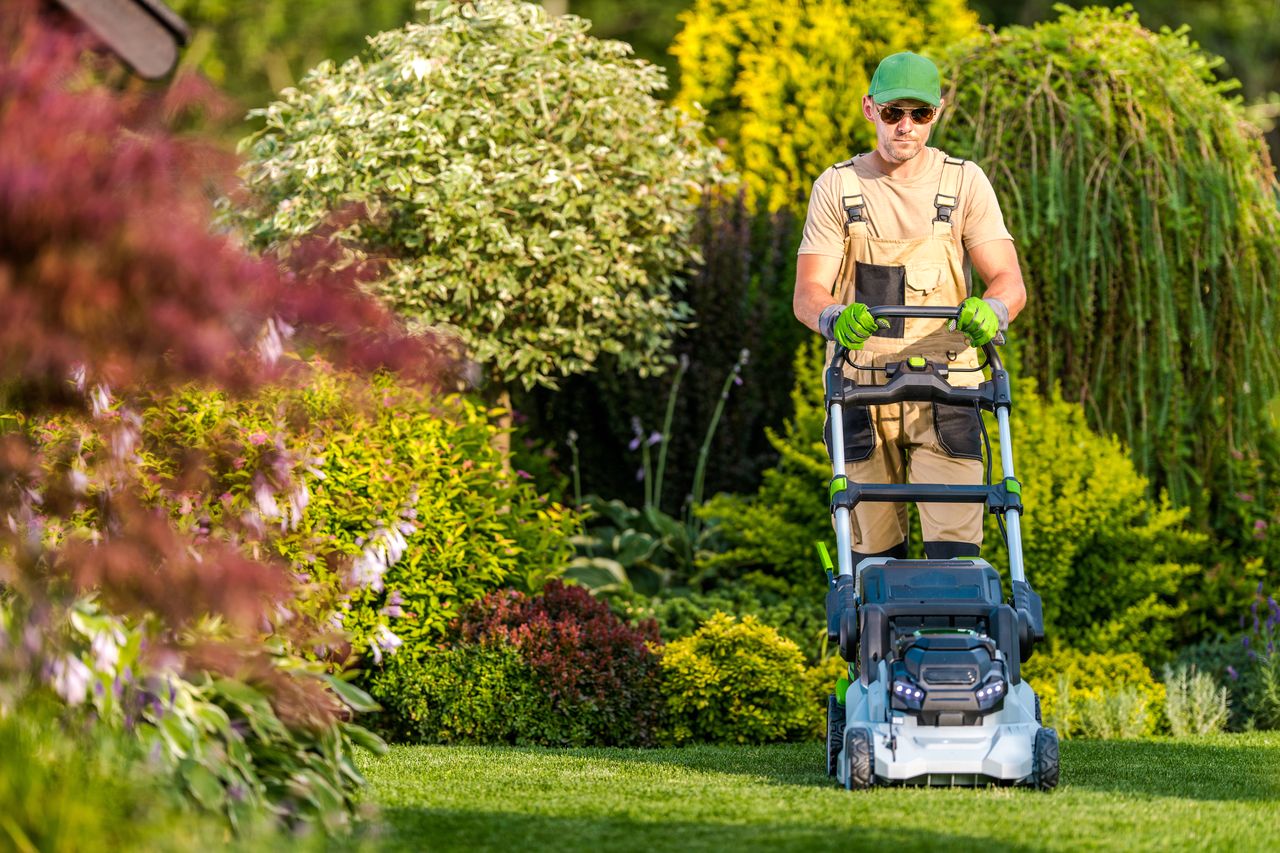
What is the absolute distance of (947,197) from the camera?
485 cm

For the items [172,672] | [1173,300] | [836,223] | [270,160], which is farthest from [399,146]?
[172,672]

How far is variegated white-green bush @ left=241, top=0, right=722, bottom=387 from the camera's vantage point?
24.3 feet

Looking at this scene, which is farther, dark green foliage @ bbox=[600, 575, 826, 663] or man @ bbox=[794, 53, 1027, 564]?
dark green foliage @ bbox=[600, 575, 826, 663]

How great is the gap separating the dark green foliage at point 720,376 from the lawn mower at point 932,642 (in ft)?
12.7

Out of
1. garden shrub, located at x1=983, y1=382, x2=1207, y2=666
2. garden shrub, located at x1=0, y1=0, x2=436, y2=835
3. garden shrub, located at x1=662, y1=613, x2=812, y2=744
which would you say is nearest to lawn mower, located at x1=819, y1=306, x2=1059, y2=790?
garden shrub, located at x1=0, y1=0, x2=436, y2=835

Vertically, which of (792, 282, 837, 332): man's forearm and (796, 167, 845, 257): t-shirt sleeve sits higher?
(796, 167, 845, 257): t-shirt sleeve

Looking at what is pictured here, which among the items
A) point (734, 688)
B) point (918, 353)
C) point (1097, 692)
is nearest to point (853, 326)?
point (918, 353)

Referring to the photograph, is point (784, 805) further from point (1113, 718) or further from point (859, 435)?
point (1113, 718)

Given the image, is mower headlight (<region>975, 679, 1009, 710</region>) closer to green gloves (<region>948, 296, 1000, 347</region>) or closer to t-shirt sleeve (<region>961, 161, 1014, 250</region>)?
green gloves (<region>948, 296, 1000, 347</region>)

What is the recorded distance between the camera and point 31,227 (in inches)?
A: 116

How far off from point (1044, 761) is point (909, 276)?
1.45 m

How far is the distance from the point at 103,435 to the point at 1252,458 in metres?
5.78

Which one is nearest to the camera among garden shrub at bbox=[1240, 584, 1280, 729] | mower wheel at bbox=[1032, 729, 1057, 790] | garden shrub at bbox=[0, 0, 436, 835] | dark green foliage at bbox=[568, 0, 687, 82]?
garden shrub at bbox=[0, 0, 436, 835]

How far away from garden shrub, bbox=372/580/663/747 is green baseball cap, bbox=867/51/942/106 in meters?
2.55
